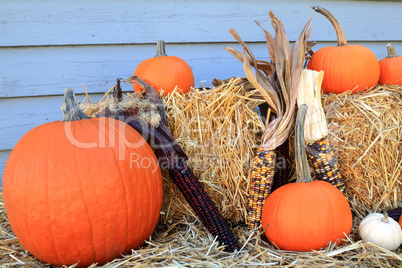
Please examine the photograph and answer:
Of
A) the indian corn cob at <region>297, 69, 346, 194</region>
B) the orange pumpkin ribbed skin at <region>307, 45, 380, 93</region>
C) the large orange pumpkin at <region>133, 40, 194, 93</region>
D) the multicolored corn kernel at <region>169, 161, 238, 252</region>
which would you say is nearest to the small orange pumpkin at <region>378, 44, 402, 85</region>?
the orange pumpkin ribbed skin at <region>307, 45, 380, 93</region>

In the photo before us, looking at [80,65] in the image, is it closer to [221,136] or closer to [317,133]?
[221,136]

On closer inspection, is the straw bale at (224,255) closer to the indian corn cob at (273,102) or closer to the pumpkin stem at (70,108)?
the indian corn cob at (273,102)

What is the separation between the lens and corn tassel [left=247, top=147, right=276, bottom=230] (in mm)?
1690

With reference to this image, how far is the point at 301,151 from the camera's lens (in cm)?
161

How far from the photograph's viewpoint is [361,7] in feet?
9.23

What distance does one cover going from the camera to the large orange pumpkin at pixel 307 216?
4.91ft

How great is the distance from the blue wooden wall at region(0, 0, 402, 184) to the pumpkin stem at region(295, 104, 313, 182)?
75cm

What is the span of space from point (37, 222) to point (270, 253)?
984 millimetres

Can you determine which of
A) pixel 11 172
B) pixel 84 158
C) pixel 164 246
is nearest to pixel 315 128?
pixel 164 246

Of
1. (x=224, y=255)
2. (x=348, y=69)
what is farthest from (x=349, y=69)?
(x=224, y=255)

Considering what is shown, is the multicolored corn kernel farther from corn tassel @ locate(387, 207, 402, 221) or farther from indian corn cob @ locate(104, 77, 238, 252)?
corn tassel @ locate(387, 207, 402, 221)

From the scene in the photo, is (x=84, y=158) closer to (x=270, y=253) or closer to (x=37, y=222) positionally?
(x=37, y=222)

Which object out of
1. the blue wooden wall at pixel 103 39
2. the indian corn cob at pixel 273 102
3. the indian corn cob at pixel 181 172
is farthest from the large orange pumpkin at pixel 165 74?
the indian corn cob at pixel 273 102

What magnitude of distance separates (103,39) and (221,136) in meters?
1.21
